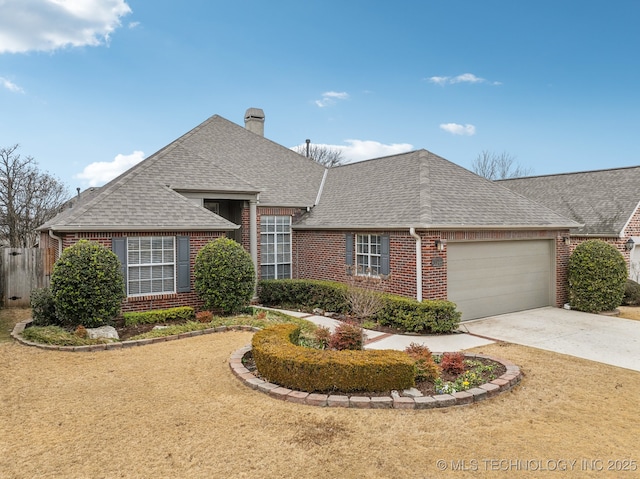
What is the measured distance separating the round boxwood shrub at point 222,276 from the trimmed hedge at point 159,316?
581mm

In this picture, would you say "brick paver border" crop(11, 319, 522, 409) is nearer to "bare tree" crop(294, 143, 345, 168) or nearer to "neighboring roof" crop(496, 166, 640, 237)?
"neighboring roof" crop(496, 166, 640, 237)

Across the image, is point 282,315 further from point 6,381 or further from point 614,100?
point 614,100

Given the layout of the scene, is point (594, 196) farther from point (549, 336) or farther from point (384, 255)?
point (384, 255)

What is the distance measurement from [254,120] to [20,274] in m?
11.6

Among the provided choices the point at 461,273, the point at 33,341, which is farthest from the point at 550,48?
the point at 33,341

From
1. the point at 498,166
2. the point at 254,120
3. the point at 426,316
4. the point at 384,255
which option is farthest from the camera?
the point at 498,166

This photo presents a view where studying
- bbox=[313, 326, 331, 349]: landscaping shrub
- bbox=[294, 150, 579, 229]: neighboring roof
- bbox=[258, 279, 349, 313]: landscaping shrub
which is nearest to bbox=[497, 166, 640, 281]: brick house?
bbox=[294, 150, 579, 229]: neighboring roof

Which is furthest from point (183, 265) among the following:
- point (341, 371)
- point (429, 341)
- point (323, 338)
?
point (341, 371)

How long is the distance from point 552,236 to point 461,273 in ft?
13.4

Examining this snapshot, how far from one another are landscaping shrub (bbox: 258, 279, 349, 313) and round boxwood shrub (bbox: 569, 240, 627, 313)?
7251 mm

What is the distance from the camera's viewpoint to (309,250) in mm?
14727

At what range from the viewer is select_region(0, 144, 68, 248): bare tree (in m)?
19.5

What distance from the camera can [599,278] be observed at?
12.2 meters

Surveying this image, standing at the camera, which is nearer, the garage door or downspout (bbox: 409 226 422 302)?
downspout (bbox: 409 226 422 302)
